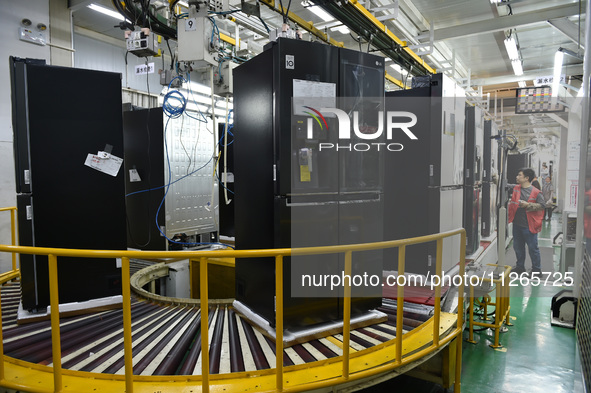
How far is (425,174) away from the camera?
4.77 m

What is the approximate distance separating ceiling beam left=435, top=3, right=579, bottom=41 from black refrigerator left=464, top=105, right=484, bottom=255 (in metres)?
1.94

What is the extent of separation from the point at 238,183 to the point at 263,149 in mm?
641

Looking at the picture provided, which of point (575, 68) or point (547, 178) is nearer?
point (575, 68)

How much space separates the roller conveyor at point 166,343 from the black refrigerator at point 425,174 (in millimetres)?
1428

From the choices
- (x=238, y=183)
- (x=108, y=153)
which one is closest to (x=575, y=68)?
(x=238, y=183)

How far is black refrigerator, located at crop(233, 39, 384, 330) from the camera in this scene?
3.06 metres

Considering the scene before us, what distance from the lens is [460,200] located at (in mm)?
5555

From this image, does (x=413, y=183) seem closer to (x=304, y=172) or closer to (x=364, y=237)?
(x=364, y=237)

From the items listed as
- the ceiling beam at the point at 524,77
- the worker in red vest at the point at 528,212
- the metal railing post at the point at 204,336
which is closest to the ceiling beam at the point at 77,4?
the metal railing post at the point at 204,336

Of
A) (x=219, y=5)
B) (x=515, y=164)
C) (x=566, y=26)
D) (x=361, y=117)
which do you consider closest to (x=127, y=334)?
(x=361, y=117)

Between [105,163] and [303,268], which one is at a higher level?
[105,163]

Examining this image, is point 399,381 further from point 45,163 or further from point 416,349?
point 45,163

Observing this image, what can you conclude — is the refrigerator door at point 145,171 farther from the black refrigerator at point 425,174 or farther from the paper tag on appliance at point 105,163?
the black refrigerator at point 425,174

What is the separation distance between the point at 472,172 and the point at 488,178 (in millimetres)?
2124
